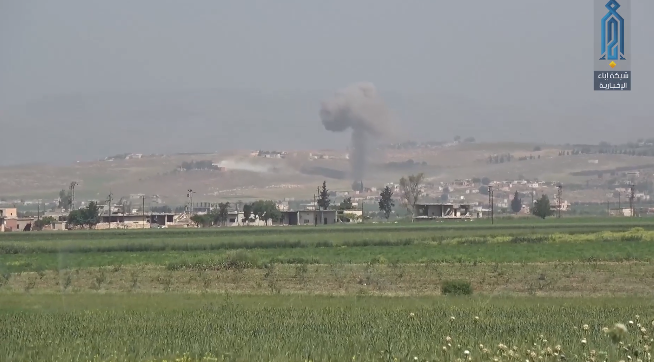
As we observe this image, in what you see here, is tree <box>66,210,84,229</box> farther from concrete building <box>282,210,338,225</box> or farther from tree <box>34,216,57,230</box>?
concrete building <box>282,210,338,225</box>

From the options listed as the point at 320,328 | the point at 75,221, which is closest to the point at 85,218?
the point at 75,221

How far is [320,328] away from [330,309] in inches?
183

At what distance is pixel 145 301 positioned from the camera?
28.0 m

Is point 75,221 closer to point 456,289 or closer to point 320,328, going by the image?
point 456,289

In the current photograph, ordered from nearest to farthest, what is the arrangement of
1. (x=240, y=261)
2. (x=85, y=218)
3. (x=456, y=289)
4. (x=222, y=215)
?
1. (x=456, y=289)
2. (x=240, y=261)
3. (x=85, y=218)
4. (x=222, y=215)

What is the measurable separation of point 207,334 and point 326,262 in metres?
33.1

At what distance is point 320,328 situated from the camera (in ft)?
65.4

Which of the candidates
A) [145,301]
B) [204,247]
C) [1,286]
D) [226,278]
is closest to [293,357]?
[145,301]

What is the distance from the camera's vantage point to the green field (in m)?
15.9

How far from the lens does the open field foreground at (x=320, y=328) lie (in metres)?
15.2

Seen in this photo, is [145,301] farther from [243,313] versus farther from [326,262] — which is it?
[326,262]

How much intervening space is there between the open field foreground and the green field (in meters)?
0.05

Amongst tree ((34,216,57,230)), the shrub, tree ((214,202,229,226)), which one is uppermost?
tree ((214,202,229,226))

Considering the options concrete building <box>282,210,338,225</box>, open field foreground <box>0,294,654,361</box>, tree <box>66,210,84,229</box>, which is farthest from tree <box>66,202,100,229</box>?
open field foreground <box>0,294,654,361</box>
